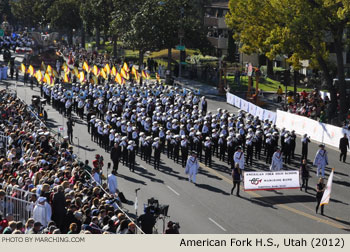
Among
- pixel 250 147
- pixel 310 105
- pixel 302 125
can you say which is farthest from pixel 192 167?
pixel 310 105

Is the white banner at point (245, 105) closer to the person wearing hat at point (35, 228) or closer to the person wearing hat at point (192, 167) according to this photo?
the person wearing hat at point (192, 167)

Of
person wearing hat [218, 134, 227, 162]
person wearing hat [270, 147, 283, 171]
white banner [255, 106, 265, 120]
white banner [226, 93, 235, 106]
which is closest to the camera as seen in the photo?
person wearing hat [270, 147, 283, 171]

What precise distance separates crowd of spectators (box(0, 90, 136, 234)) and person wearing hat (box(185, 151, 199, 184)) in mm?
4413

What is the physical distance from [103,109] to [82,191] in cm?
2099

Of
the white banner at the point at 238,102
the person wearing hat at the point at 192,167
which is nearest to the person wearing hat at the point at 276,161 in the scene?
the person wearing hat at the point at 192,167

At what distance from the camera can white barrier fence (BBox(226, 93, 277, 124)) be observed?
138 feet

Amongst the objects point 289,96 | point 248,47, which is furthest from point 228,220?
point 248,47

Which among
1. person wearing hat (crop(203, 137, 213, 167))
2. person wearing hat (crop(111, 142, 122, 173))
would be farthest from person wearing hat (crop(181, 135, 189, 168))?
person wearing hat (crop(111, 142, 122, 173))

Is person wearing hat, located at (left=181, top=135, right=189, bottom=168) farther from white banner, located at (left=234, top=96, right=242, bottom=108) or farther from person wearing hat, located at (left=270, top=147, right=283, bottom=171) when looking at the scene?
white banner, located at (left=234, top=96, right=242, bottom=108)

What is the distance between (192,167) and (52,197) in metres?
10.7

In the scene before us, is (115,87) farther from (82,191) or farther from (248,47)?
(82,191)

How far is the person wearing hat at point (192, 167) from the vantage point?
2783 cm

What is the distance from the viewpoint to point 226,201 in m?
25.7

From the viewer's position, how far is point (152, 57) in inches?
2670
